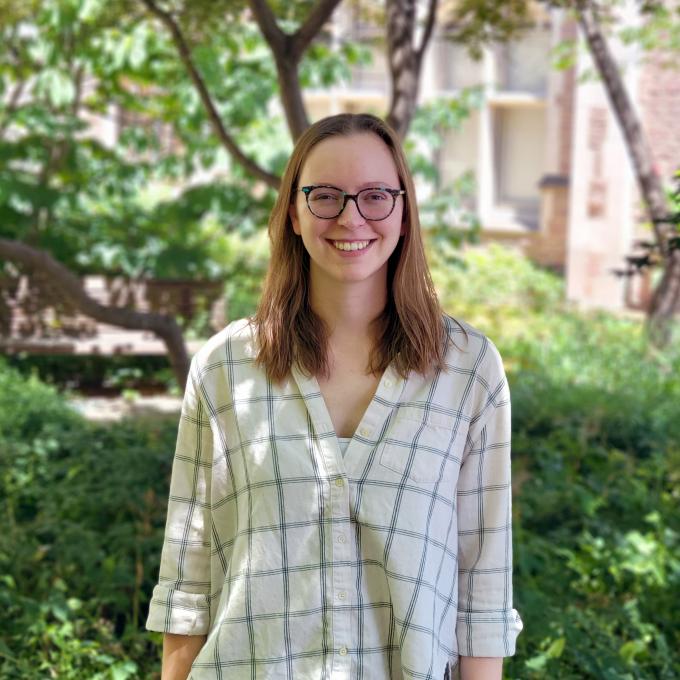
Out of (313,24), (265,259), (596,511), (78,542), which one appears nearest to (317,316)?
(78,542)

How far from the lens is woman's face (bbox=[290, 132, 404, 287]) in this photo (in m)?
1.82

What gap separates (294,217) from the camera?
1933mm

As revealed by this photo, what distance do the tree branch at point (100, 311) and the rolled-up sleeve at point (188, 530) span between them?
2.96 metres

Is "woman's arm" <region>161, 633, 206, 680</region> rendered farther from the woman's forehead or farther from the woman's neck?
the woman's forehead

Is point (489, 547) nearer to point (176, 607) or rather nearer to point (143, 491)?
point (176, 607)

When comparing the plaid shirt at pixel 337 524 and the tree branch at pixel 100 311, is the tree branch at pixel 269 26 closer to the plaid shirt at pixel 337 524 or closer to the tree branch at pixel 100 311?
the tree branch at pixel 100 311

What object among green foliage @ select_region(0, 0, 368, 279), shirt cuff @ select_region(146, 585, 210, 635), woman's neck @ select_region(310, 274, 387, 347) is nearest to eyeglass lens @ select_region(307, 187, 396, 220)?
woman's neck @ select_region(310, 274, 387, 347)

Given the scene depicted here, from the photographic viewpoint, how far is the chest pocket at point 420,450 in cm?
178

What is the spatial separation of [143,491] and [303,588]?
3319 millimetres

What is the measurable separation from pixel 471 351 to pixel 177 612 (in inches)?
27.2

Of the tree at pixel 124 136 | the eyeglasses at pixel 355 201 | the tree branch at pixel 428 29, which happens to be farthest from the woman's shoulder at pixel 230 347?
the tree at pixel 124 136

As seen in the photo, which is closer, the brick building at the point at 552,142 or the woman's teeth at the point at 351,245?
the woman's teeth at the point at 351,245

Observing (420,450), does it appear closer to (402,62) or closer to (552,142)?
(402,62)

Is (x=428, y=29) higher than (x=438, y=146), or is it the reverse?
(x=428, y=29)
